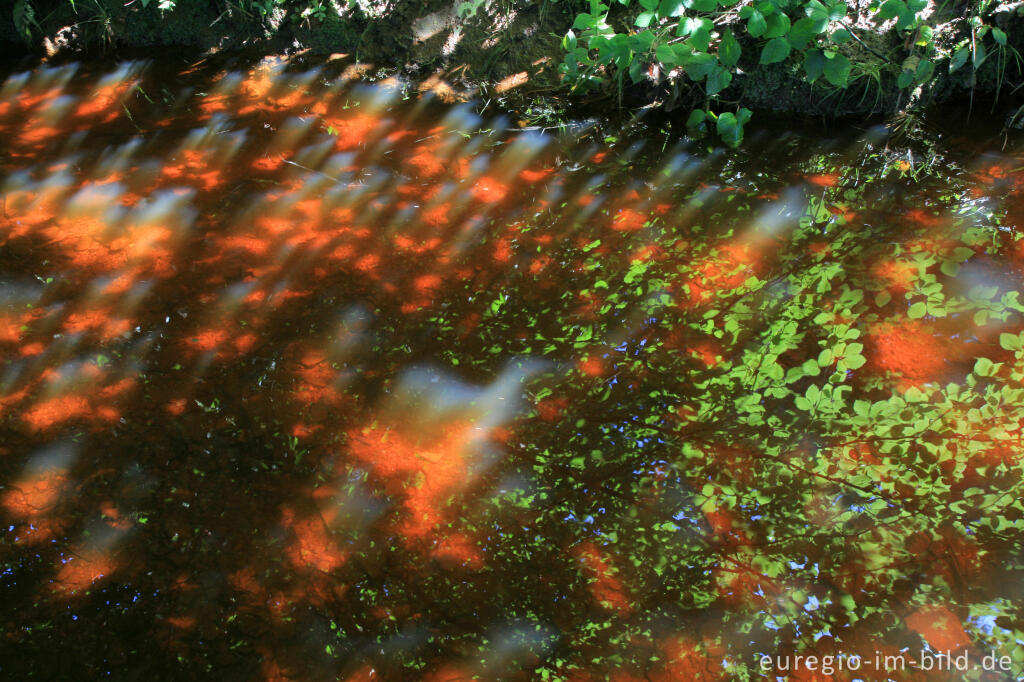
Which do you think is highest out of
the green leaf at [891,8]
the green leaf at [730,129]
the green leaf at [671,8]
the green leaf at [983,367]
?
the green leaf at [671,8]

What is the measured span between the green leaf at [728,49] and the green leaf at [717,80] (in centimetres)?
4

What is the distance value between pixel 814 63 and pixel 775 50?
185mm

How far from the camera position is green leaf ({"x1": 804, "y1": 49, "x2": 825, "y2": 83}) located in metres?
2.71

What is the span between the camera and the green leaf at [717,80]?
9.09ft

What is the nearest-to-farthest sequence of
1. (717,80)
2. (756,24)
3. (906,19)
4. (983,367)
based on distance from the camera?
1. (983,367)
2. (756,24)
3. (906,19)
4. (717,80)

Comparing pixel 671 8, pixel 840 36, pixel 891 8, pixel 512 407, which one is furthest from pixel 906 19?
pixel 512 407

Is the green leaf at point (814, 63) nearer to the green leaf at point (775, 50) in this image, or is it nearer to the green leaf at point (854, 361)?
the green leaf at point (775, 50)

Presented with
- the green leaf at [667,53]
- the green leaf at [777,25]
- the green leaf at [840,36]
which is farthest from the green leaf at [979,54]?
the green leaf at [667,53]

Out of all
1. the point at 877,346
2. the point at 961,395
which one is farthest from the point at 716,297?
the point at 961,395

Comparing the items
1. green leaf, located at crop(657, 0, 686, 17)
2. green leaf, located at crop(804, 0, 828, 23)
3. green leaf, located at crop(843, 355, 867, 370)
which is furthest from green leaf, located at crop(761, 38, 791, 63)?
green leaf, located at crop(843, 355, 867, 370)

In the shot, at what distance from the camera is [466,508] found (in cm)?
179

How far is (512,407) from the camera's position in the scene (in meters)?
1.99

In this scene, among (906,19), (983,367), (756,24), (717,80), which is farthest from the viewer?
(717,80)

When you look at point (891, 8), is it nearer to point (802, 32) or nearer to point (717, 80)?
point (802, 32)
